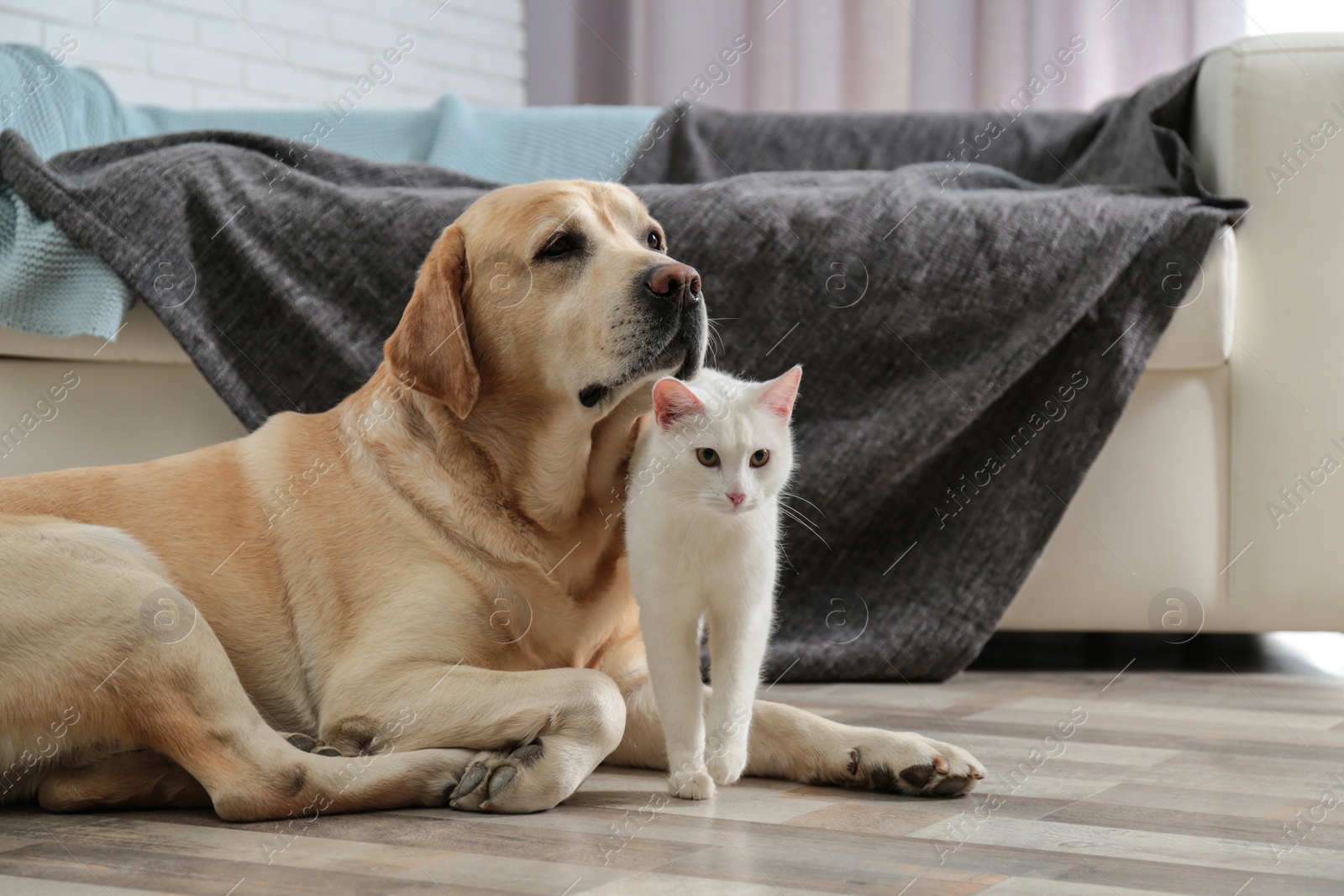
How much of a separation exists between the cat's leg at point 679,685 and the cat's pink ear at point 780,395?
0.83 ft

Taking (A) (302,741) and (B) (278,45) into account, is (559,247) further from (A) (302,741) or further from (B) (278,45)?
(B) (278,45)

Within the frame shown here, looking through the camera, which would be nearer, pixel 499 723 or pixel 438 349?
pixel 499 723

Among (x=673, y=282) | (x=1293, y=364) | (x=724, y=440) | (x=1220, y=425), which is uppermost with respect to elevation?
(x=673, y=282)

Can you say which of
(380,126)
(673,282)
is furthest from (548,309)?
(380,126)

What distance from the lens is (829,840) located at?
1301 mm

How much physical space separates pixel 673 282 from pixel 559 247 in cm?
19

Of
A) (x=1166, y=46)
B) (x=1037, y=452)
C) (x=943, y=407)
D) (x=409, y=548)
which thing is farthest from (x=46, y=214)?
(x=1166, y=46)

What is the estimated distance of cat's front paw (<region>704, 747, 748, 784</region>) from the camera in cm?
146

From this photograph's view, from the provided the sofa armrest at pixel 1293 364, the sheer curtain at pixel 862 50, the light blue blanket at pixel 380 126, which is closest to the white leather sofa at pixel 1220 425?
the sofa armrest at pixel 1293 364

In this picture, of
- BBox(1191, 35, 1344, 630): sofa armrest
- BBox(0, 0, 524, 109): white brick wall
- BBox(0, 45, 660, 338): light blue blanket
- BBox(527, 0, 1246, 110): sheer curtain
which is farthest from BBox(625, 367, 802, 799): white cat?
BBox(527, 0, 1246, 110): sheer curtain

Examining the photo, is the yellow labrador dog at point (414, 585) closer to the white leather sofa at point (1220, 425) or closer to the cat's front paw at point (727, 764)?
the cat's front paw at point (727, 764)

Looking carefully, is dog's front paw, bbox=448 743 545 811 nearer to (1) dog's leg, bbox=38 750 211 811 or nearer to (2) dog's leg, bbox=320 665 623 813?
(2) dog's leg, bbox=320 665 623 813

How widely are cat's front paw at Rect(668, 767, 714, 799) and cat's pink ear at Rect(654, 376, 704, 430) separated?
421mm

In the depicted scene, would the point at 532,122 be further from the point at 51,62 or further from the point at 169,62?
the point at 169,62
